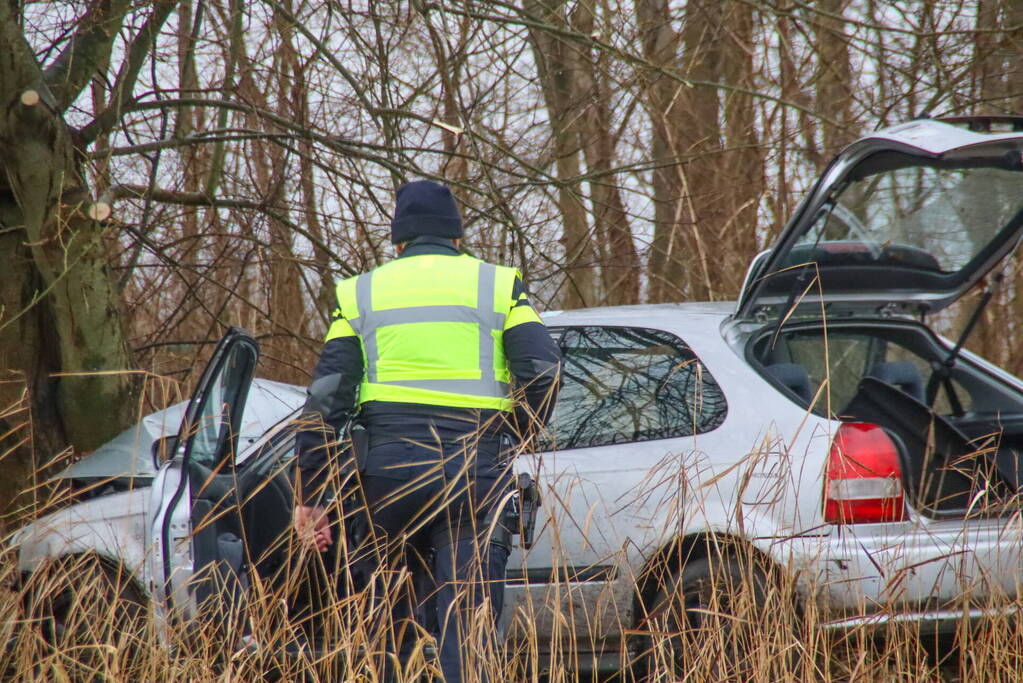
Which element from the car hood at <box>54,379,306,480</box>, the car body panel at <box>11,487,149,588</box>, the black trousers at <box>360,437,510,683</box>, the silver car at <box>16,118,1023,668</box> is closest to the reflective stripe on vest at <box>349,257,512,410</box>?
the black trousers at <box>360,437,510,683</box>

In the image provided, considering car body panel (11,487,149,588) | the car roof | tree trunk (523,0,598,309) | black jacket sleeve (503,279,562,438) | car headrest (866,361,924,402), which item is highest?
tree trunk (523,0,598,309)

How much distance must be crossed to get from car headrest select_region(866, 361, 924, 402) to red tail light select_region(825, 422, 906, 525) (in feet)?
4.07

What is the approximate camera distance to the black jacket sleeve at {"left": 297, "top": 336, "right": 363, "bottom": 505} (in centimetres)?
→ 310

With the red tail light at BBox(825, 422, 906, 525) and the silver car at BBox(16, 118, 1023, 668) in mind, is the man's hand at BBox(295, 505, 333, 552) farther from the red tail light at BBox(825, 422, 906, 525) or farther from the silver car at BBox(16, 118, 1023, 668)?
the red tail light at BBox(825, 422, 906, 525)

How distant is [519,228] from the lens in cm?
586

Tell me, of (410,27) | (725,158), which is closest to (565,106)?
(410,27)

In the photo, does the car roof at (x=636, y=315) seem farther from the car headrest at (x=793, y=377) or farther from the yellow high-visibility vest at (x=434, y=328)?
the yellow high-visibility vest at (x=434, y=328)

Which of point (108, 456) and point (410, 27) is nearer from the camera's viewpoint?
point (108, 456)

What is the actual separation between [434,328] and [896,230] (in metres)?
2.19

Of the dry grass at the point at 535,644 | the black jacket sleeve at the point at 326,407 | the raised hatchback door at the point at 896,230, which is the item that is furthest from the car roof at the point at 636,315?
the black jacket sleeve at the point at 326,407

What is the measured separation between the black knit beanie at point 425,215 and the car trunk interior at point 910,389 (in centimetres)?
124

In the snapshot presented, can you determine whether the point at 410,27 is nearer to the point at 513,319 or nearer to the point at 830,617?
the point at 513,319

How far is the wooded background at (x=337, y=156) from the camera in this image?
4.86 meters

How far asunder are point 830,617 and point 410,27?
4.18m
